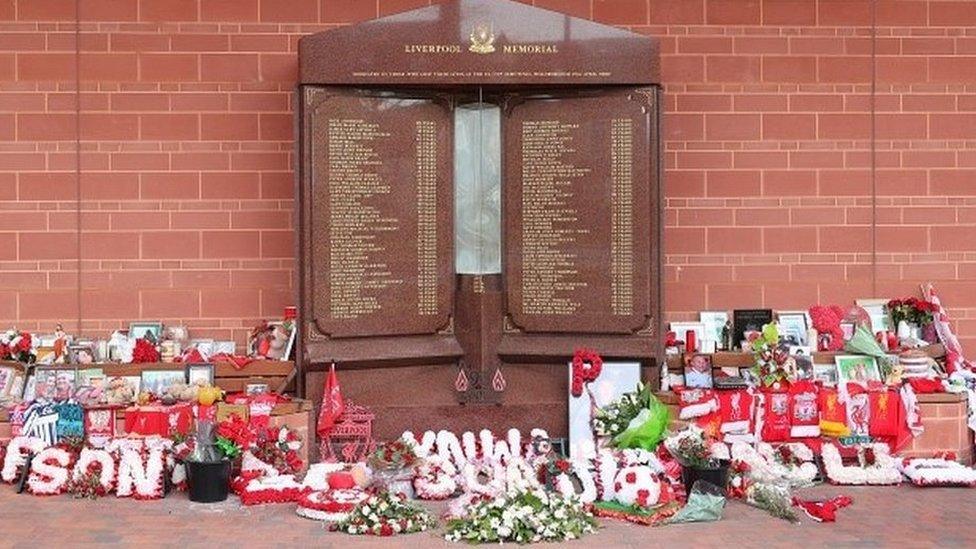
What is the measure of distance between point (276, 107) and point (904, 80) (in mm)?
4718

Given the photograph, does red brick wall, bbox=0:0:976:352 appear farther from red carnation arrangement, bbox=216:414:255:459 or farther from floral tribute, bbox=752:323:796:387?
red carnation arrangement, bbox=216:414:255:459

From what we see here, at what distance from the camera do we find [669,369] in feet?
26.2

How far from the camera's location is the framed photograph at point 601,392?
7754 millimetres

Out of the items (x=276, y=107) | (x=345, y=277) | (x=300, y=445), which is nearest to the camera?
(x=300, y=445)

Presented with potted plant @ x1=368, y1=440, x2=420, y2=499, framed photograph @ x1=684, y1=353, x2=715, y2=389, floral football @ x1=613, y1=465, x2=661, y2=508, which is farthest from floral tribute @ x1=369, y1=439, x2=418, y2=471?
framed photograph @ x1=684, y1=353, x2=715, y2=389

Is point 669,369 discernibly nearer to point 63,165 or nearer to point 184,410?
point 184,410

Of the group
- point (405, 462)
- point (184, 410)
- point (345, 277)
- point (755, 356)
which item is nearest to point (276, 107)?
point (345, 277)

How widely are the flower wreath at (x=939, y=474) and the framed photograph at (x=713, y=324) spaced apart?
1.63 meters

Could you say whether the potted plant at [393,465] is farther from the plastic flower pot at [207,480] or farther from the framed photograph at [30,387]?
the framed photograph at [30,387]

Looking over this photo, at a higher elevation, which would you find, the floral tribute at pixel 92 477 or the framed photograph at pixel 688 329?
the framed photograph at pixel 688 329

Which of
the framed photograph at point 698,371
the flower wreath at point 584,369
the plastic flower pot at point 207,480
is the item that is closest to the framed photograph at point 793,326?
the framed photograph at point 698,371

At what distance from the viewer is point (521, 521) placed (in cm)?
593

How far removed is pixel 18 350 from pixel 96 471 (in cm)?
144

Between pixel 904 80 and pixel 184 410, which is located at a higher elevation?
pixel 904 80
